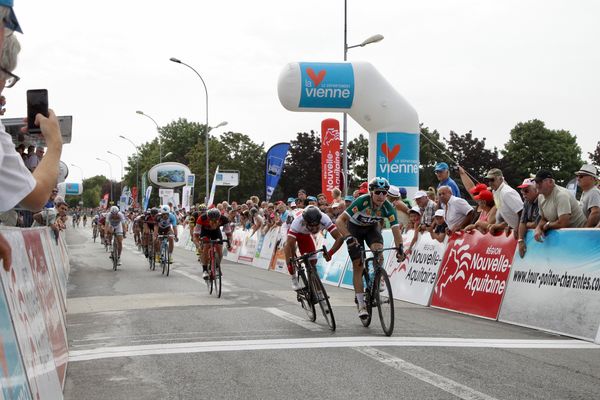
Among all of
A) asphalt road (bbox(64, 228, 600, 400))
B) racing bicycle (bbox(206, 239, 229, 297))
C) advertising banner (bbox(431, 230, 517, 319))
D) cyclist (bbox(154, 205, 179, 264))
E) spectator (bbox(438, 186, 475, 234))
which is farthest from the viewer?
cyclist (bbox(154, 205, 179, 264))

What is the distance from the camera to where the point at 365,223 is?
9.91 meters

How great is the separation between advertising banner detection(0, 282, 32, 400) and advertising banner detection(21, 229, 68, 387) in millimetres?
1752

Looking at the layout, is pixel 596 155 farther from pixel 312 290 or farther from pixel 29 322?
pixel 29 322

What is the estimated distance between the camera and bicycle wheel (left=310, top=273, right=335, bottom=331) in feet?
30.2

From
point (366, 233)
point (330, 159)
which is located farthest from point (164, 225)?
point (366, 233)

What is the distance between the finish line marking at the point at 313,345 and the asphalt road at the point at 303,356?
0.4 inches

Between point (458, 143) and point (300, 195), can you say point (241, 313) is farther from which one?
point (458, 143)

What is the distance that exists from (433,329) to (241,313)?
116 inches

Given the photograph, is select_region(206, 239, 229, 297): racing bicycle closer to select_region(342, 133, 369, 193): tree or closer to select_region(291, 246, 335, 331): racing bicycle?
select_region(291, 246, 335, 331): racing bicycle

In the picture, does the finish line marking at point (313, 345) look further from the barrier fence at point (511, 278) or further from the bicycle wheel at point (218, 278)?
the bicycle wheel at point (218, 278)

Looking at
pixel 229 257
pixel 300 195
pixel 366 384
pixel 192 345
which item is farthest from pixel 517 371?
pixel 229 257

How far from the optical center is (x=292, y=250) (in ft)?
35.1

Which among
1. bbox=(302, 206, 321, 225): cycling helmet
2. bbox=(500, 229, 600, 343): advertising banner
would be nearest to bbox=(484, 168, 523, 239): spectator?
bbox=(500, 229, 600, 343): advertising banner

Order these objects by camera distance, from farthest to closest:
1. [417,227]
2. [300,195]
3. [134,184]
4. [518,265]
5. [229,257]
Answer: [134,184] < [229,257] < [300,195] < [417,227] < [518,265]
